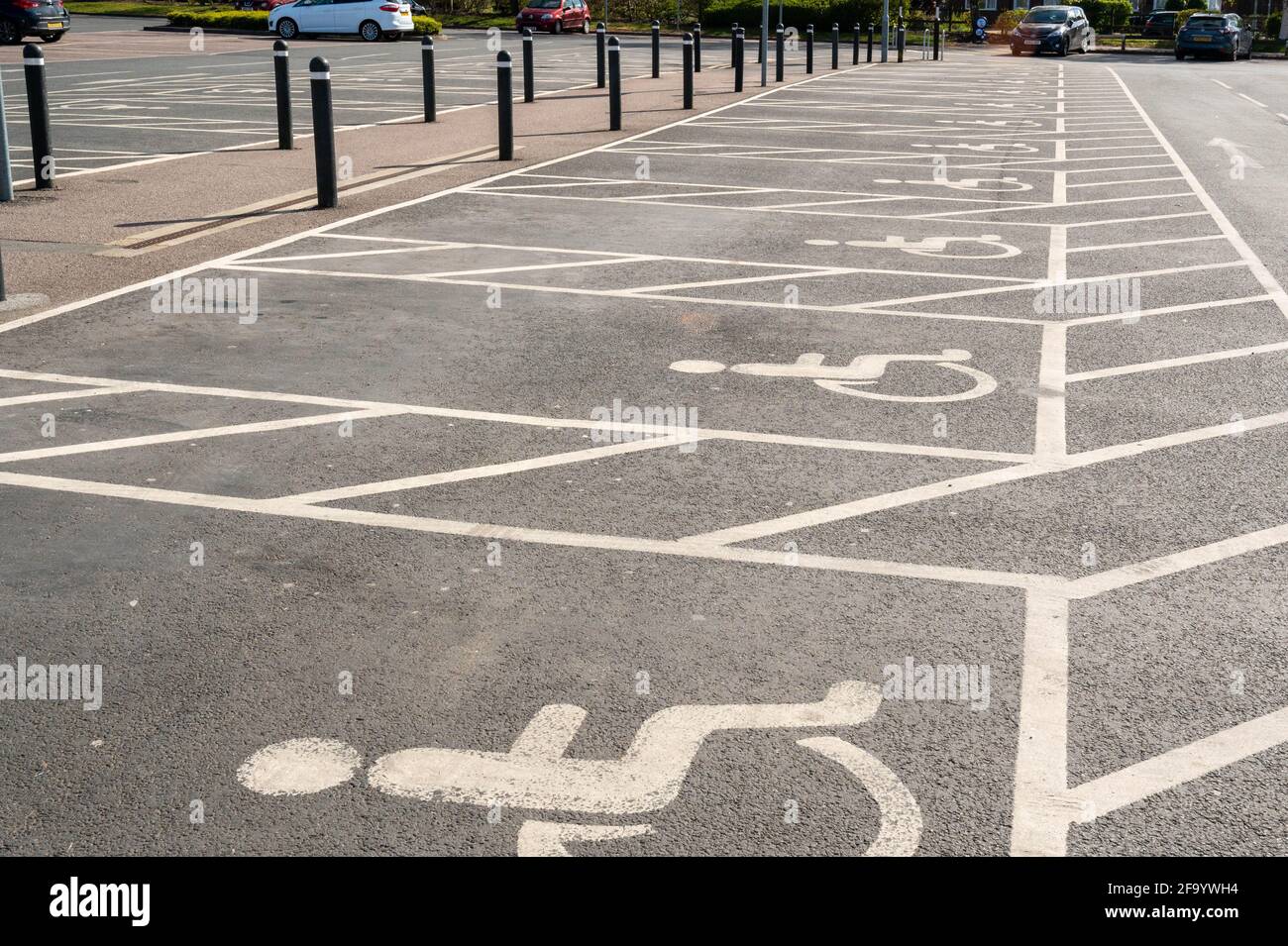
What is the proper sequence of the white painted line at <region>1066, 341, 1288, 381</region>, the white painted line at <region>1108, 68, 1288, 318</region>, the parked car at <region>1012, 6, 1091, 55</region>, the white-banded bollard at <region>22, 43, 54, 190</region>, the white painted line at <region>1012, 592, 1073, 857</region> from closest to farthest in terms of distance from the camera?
1. the white painted line at <region>1012, 592, 1073, 857</region>
2. the white painted line at <region>1066, 341, 1288, 381</region>
3. the white painted line at <region>1108, 68, 1288, 318</region>
4. the white-banded bollard at <region>22, 43, 54, 190</region>
5. the parked car at <region>1012, 6, 1091, 55</region>

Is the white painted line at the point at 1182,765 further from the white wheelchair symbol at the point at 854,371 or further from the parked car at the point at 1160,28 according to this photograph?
the parked car at the point at 1160,28

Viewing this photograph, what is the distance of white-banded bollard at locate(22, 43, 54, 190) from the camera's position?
12.3m

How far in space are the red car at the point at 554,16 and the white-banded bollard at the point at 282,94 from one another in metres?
35.2

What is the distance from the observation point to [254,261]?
1024 cm

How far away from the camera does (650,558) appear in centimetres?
517

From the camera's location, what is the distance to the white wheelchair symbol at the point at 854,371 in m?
7.25

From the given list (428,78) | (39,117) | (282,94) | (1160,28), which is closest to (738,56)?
(428,78)

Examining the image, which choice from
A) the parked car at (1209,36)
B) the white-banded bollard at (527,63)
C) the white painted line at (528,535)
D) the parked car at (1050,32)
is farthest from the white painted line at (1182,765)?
the parked car at (1050,32)

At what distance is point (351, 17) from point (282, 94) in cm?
2937

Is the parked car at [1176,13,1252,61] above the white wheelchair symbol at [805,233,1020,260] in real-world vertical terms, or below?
above

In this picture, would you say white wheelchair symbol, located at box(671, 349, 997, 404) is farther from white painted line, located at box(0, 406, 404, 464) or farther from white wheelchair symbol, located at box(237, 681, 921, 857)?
white wheelchair symbol, located at box(237, 681, 921, 857)

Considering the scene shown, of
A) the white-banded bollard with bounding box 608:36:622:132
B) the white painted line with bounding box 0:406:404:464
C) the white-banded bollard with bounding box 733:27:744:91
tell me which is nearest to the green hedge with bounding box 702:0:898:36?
the white-banded bollard with bounding box 733:27:744:91

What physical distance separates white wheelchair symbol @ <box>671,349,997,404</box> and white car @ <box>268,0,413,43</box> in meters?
38.2

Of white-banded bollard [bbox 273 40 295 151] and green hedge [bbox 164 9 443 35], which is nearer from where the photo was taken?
white-banded bollard [bbox 273 40 295 151]
